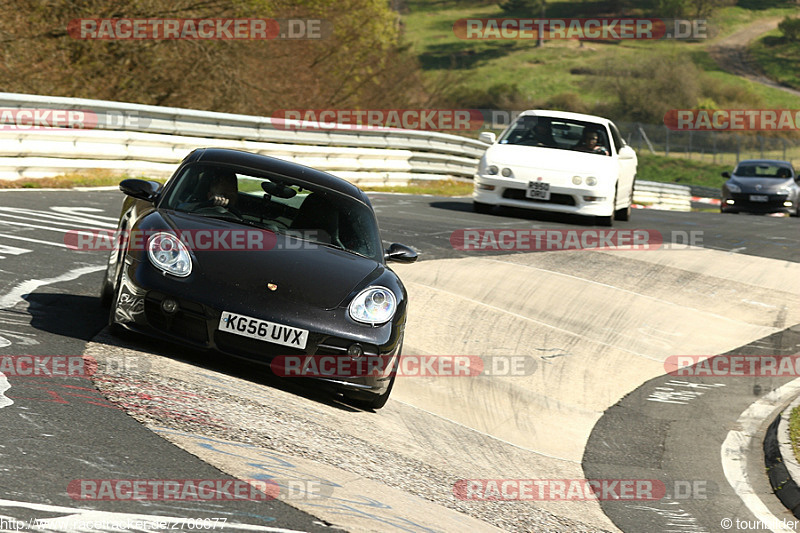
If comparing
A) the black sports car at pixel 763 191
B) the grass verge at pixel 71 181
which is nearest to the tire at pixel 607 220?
the grass verge at pixel 71 181

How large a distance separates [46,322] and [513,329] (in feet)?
14.8

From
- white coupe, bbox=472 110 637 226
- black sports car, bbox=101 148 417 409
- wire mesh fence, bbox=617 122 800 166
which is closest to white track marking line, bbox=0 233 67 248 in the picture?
black sports car, bbox=101 148 417 409

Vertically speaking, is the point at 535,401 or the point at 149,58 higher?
the point at 149,58

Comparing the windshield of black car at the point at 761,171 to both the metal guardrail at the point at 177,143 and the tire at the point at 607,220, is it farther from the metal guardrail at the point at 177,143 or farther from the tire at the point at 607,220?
the tire at the point at 607,220

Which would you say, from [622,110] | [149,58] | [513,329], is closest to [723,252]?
[513,329]

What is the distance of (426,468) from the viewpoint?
18.4 feet

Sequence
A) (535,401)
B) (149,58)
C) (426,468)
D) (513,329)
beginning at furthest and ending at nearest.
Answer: (149,58), (513,329), (535,401), (426,468)

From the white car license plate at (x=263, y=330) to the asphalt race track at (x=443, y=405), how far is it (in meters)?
0.33

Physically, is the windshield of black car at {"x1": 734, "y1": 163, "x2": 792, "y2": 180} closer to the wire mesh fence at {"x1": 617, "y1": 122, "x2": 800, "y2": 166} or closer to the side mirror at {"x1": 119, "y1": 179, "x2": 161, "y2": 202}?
the side mirror at {"x1": 119, "y1": 179, "x2": 161, "y2": 202}

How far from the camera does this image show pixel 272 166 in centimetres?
731

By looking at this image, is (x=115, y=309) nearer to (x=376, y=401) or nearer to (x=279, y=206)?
(x=279, y=206)

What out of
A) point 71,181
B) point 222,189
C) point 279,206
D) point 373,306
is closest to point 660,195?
point 71,181

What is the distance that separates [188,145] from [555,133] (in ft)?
19.7

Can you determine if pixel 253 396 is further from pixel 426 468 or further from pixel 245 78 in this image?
pixel 245 78
